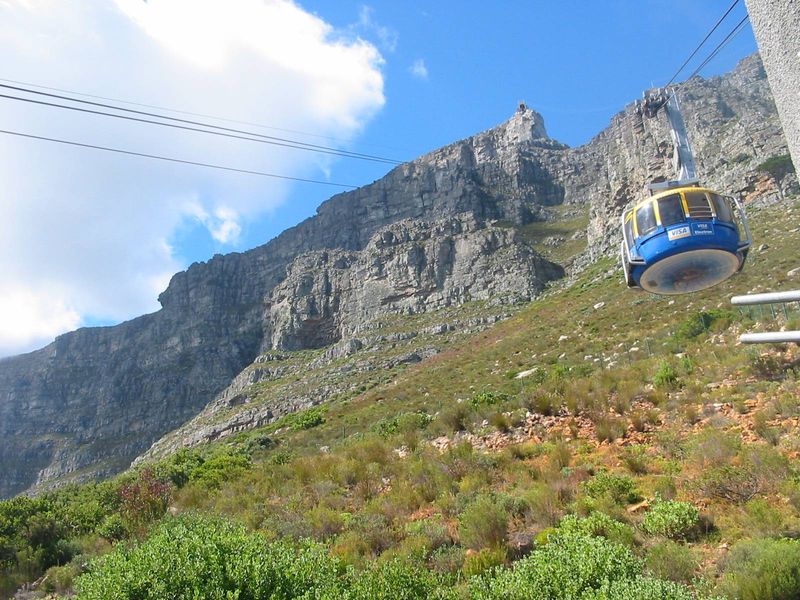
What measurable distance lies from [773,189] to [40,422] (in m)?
144

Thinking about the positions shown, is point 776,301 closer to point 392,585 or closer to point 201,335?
point 392,585

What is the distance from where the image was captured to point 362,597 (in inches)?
190

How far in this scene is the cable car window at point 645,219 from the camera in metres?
6.46

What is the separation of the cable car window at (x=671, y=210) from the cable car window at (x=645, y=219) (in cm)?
13

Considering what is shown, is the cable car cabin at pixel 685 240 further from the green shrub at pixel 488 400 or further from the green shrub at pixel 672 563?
the green shrub at pixel 488 400

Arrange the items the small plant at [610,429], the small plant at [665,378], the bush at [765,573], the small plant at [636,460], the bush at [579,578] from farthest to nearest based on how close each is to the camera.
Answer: the small plant at [665,378] < the small plant at [610,429] < the small plant at [636,460] < the bush at [765,573] < the bush at [579,578]

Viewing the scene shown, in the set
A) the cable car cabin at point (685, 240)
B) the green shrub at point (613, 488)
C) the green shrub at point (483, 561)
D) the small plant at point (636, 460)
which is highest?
the cable car cabin at point (685, 240)

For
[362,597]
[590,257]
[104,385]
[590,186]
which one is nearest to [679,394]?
[362,597]

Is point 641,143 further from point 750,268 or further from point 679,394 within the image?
point 679,394

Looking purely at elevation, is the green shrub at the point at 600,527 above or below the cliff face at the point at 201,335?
below

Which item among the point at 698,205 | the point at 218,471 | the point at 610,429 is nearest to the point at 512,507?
the point at 610,429

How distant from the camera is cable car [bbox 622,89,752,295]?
6.08 metres

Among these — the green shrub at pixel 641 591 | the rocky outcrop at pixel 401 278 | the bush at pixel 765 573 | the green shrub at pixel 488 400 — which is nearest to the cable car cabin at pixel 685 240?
the bush at pixel 765 573

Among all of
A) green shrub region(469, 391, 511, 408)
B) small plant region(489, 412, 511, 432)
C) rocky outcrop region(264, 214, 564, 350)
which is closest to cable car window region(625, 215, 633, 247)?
small plant region(489, 412, 511, 432)
